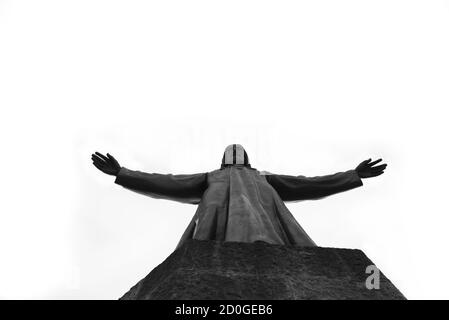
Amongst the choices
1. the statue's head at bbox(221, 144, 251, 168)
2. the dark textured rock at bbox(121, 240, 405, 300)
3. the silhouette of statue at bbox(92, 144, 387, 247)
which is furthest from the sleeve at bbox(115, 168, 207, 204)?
the dark textured rock at bbox(121, 240, 405, 300)

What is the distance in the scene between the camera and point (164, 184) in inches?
311

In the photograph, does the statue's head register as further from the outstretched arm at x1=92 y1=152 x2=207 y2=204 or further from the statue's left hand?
the statue's left hand

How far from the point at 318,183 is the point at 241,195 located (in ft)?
5.68

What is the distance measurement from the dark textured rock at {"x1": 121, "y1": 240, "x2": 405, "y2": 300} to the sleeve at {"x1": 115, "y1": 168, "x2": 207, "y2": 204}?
273 centimetres

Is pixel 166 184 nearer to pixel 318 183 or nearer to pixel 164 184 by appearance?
pixel 164 184

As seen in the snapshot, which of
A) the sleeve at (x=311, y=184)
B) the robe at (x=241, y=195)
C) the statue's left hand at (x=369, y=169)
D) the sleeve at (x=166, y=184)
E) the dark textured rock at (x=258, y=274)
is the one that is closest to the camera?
the dark textured rock at (x=258, y=274)

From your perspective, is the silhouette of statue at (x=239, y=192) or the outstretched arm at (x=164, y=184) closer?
the silhouette of statue at (x=239, y=192)

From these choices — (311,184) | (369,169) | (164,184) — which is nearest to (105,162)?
(164,184)

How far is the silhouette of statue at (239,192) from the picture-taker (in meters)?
6.21

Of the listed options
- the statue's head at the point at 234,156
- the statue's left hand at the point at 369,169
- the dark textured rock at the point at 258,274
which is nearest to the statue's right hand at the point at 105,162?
the statue's head at the point at 234,156

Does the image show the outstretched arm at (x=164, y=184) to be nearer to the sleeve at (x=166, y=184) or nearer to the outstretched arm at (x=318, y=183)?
the sleeve at (x=166, y=184)

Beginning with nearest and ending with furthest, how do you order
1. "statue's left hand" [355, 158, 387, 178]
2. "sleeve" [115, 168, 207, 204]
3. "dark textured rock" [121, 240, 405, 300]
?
"dark textured rock" [121, 240, 405, 300] → "sleeve" [115, 168, 207, 204] → "statue's left hand" [355, 158, 387, 178]

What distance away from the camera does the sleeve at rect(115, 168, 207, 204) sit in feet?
25.5

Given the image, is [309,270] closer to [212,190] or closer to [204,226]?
[204,226]
